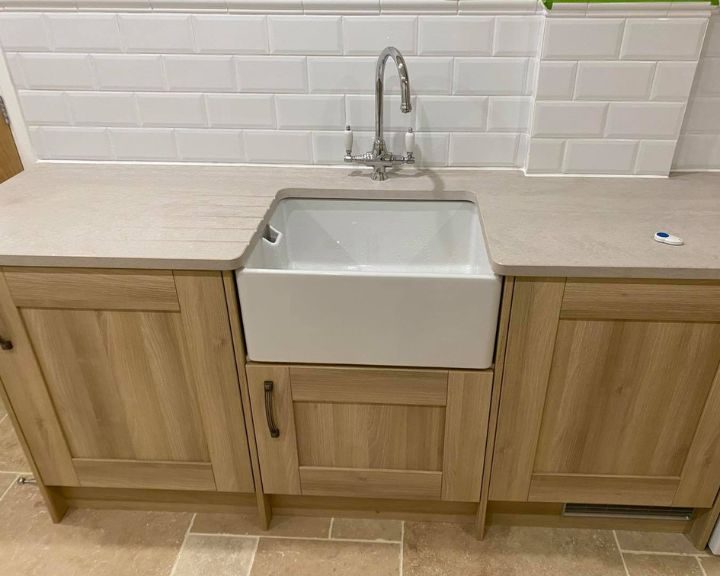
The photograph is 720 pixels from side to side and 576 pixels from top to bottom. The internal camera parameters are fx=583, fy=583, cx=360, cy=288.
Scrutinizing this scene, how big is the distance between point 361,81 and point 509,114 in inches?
16.0

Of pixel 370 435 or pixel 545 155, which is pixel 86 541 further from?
pixel 545 155

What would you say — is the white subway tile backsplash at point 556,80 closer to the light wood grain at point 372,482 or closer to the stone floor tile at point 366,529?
the light wood grain at point 372,482

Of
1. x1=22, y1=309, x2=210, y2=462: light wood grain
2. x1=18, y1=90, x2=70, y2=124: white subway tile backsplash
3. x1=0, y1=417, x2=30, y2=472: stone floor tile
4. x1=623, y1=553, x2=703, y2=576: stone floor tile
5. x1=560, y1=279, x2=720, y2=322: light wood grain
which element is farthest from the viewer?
x1=0, y1=417, x2=30, y2=472: stone floor tile

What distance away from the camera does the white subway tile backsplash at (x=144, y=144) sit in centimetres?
164

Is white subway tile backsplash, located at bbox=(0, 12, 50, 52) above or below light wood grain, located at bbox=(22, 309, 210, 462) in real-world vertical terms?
above

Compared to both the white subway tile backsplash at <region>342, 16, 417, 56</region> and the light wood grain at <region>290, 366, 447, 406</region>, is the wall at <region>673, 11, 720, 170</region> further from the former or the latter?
the light wood grain at <region>290, 366, 447, 406</region>

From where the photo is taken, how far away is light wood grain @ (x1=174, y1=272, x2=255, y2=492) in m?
1.23

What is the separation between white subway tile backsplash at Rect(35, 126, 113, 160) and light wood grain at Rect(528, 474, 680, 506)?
1.48m

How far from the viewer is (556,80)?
1.48m

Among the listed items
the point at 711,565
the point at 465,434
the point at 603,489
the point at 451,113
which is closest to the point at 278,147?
the point at 451,113

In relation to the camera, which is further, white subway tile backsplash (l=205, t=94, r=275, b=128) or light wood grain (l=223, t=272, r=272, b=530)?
white subway tile backsplash (l=205, t=94, r=275, b=128)

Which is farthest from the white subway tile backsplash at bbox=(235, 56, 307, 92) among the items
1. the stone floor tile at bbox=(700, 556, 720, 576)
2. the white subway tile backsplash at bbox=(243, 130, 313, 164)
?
the stone floor tile at bbox=(700, 556, 720, 576)

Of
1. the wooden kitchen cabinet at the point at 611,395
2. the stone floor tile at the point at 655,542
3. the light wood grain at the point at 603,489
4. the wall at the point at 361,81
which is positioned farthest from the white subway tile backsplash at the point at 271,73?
the stone floor tile at the point at 655,542

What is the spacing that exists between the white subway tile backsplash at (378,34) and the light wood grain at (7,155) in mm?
1013
